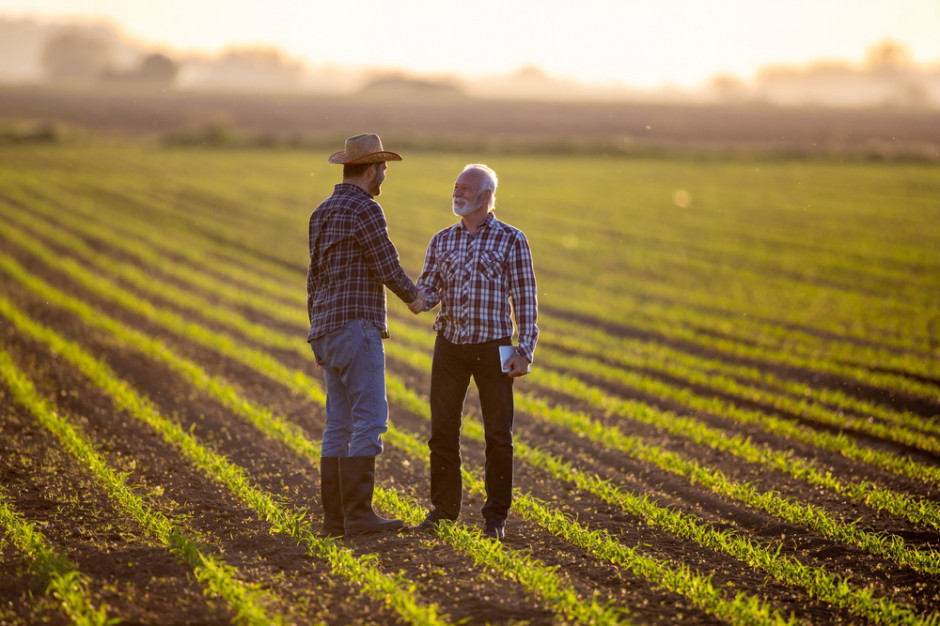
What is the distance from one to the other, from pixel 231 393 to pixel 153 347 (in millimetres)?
2584

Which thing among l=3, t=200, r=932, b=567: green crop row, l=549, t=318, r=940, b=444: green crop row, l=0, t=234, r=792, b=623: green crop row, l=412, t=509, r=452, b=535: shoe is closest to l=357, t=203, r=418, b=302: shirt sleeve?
l=412, t=509, r=452, b=535: shoe

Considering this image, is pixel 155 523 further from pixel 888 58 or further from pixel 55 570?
pixel 888 58

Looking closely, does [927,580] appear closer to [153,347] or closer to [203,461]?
[203,461]

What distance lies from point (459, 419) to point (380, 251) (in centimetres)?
126

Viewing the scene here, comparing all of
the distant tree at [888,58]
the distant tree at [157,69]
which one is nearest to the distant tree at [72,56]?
the distant tree at [157,69]

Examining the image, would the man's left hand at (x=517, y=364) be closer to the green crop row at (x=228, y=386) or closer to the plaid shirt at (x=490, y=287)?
the plaid shirt at (x=490, y=287)

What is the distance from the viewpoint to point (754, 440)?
28.6 ft

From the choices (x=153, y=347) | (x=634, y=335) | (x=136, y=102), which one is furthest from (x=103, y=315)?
(x=136, y=102)

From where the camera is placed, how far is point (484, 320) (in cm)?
566

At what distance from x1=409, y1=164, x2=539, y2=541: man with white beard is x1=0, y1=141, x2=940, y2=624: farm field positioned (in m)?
0.63

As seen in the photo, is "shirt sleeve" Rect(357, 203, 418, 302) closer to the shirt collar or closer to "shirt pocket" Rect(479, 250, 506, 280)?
the shirt collar

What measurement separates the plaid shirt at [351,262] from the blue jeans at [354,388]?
98 millimetres

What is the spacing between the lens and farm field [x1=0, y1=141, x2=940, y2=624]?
16.7 ft

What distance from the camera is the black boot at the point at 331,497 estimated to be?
232 inches
